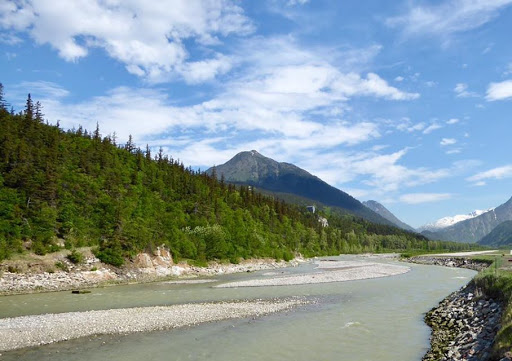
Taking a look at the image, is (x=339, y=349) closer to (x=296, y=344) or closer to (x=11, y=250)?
Result: (x=296, y=344)

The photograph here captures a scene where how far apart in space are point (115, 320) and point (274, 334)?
1332 centimetres

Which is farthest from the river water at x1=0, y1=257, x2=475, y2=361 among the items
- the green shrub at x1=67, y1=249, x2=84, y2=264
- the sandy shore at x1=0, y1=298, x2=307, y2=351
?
the green shrub at x1=67, y1=249, x2=84, y2=264

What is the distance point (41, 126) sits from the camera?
96062 millimetres

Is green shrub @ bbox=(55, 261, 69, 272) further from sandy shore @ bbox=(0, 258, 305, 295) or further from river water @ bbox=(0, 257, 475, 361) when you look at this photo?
river water @ bbox=(0, 257, 475, 361)

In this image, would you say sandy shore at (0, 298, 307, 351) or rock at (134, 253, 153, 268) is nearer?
sandy shore at (0, 298, 307, 351)

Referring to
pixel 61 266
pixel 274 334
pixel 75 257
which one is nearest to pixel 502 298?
pixel 274 334

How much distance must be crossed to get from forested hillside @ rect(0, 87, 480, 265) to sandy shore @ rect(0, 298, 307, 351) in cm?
2708

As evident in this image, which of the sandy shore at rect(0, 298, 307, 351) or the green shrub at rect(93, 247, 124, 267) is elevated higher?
the green shrub at rect(93, 247, 124, 267)

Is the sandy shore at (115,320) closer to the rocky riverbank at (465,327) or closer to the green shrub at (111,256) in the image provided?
the rocky riverbank at (465,327)

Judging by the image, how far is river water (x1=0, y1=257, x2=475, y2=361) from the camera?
67.6 ft

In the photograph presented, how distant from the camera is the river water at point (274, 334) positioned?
67.6ft

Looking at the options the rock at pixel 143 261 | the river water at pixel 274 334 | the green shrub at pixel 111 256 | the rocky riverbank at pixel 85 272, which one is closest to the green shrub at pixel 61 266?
the rocky riverbank at pixel 85 272

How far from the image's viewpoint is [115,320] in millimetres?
28875

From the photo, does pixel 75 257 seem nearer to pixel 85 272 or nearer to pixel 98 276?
pixel 85 272
